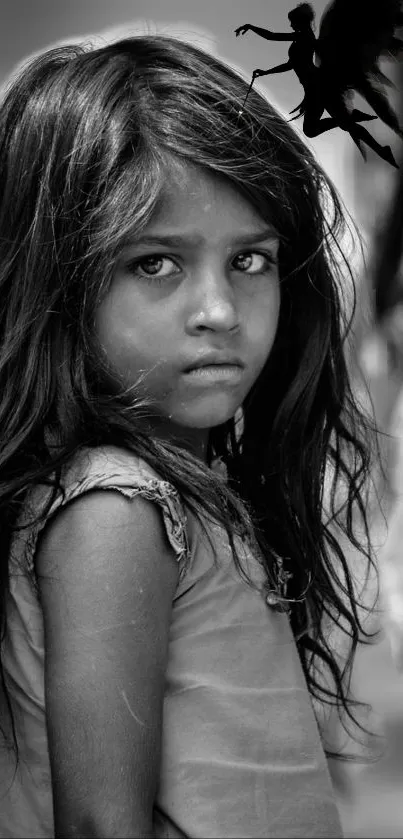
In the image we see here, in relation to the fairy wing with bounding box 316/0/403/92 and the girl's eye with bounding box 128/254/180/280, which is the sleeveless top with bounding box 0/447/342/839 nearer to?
the girl's eye with bounding box 128/254/180/280

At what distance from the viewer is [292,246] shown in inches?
55.5

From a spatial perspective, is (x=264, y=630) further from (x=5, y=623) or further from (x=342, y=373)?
(x=342, y=373)

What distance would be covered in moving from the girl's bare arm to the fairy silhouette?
42cm

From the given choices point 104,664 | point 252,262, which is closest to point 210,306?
point 252,262

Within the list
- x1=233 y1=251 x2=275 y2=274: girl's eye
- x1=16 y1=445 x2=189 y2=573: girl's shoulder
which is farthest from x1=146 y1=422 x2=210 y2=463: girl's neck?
x1=233 y1=251 x2=275 y2=274: girl's eye

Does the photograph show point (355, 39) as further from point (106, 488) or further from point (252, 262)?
point (106, 488)

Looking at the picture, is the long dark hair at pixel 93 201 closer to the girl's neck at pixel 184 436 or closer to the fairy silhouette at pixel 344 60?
the girl's neck at pixel 184 436

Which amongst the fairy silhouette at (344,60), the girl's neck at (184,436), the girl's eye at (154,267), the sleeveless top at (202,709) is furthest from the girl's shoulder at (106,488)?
the fairy silhouette at (344,60)

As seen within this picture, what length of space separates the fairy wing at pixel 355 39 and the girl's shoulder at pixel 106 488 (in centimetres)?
43

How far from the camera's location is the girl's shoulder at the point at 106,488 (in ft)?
3.45

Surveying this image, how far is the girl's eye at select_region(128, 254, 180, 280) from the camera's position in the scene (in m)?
1.19

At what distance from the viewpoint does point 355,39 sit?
3.32 ft

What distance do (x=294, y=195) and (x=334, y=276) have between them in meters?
0.21

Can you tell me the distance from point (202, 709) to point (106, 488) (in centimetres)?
25
